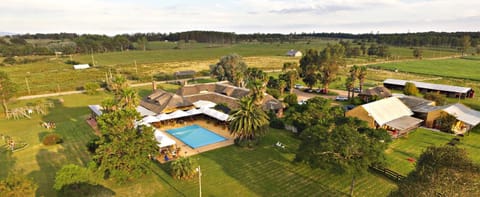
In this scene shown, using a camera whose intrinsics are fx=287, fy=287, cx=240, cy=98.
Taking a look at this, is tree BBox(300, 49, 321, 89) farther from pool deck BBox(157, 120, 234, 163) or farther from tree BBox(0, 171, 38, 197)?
tree BBox(0, 171, 38, 197)

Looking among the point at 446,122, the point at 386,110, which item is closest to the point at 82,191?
the point at 386,110

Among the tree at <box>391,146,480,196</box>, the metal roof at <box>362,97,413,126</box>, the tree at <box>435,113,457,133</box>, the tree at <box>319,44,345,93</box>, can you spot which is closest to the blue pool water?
the metal roof at <box>362,97,413,126</box>

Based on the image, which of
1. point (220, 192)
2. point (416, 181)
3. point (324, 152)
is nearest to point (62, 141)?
point (220, 192)

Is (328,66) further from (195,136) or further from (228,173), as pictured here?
(228,173)

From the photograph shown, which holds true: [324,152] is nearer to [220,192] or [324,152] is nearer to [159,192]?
[220,192]

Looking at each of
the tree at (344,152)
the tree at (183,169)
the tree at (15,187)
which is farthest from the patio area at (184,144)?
the tree at (344,152)

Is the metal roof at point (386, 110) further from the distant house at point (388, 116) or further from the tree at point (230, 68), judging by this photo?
the tree at point (230, 68)
